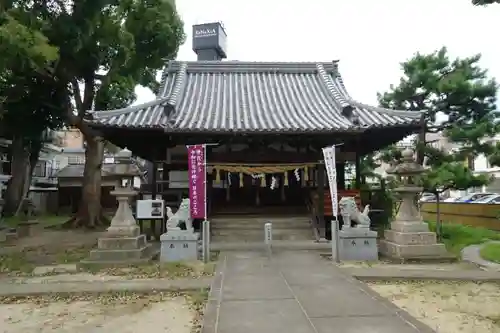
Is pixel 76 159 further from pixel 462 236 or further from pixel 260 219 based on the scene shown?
pixel 462 236

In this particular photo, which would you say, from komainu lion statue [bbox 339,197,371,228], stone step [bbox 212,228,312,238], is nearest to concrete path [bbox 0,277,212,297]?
komainu lion statue [bbox 339,197,371,228]

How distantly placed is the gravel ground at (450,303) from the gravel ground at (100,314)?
3299 millimetres

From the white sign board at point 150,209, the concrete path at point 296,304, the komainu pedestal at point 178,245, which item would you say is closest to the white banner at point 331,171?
the concrete path at point 296,304

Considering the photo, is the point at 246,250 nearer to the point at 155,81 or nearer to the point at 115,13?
the point at 115,13

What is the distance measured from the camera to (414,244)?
1046 centimetres

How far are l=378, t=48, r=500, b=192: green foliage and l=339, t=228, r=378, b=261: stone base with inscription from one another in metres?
5.36

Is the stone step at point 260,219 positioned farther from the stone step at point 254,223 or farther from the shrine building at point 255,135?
the shrine building at point 255,135

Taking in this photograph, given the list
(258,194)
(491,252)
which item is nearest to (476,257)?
(491,252)

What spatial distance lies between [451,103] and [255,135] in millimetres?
9028

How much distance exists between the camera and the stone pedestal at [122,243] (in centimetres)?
1026

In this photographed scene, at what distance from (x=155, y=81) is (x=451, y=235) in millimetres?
16078

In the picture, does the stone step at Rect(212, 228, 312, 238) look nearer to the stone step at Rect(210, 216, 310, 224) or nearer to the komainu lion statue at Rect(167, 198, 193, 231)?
the stone step at Rect(210, 216, 310, 224)

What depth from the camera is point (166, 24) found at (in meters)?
17.5

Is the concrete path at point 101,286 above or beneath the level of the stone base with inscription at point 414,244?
beneath
